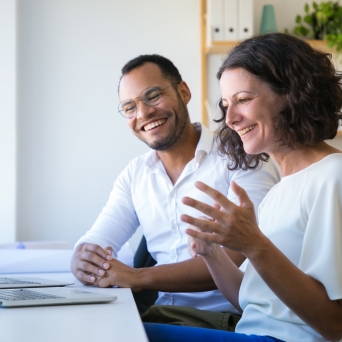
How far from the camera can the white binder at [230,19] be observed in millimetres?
3588

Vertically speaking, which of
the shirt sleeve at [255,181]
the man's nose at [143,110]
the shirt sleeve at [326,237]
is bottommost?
the shirt sleeve at [255,181]

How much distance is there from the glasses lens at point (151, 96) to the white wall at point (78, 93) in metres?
1.56

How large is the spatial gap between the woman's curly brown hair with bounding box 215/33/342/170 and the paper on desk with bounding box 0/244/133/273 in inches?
38.4

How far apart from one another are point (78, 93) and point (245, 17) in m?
1.12

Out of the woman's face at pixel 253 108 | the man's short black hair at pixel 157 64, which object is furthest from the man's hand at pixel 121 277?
the man's short black hair at pixel 157 64

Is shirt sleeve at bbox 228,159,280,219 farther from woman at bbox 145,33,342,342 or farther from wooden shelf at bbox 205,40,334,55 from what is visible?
wooden shelf at bbox 205,40,334,55

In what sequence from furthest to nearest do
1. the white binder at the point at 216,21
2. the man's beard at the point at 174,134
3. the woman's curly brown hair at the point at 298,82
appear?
1. the white binder at the point at 216,21
2. the man's beard at the point at 174,134
3. the woman's curly brown hair at the point at 298,82

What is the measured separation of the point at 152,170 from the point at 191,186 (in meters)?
0.20

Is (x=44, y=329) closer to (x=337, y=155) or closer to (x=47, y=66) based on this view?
(x=337, y=155)

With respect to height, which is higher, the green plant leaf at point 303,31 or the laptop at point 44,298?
the green plant leaf at point 303,31

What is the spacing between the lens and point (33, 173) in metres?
3.81

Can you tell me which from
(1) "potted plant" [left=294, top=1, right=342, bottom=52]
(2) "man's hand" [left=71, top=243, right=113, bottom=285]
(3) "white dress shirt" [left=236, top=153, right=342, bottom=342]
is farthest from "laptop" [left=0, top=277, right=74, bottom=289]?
(1) "potted plant" [left=294, top=1, right=342, bottom=52]

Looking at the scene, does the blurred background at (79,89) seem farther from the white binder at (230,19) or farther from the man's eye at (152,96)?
the man's eye at (152,96)

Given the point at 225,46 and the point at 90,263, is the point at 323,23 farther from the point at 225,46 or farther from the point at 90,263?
the point at 90,263
